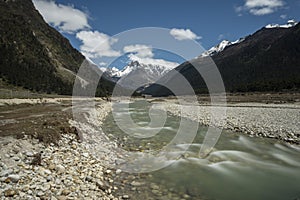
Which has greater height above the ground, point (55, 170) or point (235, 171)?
point (55, 170)

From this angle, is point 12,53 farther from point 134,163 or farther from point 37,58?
point 134,163

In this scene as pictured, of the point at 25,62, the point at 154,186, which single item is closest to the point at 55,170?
the point at 154,186

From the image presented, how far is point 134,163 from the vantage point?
11.6 metres

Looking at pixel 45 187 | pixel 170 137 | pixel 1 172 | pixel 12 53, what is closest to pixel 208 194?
pixel 45 187

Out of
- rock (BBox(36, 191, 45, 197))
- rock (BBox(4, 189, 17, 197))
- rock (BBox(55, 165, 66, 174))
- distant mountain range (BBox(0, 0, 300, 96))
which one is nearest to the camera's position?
rock (BBox(4, 189, 17, 197))

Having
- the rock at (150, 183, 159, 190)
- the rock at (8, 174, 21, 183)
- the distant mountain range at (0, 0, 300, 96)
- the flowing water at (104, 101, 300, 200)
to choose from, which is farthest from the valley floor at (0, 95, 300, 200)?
the distant mountain range at (0, 0, 300, 96)

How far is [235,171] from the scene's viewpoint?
36.7 feet

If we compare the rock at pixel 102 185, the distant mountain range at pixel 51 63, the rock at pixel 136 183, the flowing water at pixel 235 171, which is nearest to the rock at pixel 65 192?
the rock at pixel 102 185

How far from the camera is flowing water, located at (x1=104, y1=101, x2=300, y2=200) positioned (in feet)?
28.8

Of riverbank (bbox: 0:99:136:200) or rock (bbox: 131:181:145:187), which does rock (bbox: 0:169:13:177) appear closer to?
riverbank (bbox: 0:99:136:200)

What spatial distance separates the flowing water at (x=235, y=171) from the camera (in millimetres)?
8766

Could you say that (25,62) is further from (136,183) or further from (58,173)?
(136,183)

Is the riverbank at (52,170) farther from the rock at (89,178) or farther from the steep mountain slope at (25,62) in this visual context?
the steep mountain slope at (25,62)

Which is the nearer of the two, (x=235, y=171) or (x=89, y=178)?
(x=89, y=178)
